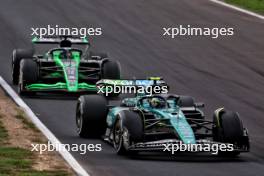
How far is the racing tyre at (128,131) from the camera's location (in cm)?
1956

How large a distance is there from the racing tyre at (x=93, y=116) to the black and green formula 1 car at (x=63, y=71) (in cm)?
648

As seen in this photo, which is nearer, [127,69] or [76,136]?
[76,136]

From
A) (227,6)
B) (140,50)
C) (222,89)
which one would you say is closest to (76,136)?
(222,89)

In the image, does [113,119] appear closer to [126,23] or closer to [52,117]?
[52,117]

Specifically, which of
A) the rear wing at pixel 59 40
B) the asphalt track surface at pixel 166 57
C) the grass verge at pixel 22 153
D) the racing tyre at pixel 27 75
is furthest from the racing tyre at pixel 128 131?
the rear wing at pixel 59 40

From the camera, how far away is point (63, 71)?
2861cm

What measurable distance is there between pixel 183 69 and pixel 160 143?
553 inches

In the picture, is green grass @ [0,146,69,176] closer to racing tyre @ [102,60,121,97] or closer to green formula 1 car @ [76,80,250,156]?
green formula 1 car @ [76,80,250,156]

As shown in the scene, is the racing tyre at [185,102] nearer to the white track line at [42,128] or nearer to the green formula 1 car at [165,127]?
the green formula 1 car at [165,127]

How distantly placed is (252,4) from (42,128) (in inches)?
905

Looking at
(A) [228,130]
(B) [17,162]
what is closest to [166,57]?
(A) [228,130]

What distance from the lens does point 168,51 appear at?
36656mm

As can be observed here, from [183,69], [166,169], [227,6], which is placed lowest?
[166,169]

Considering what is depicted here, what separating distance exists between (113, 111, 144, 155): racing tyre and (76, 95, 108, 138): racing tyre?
1.53m
